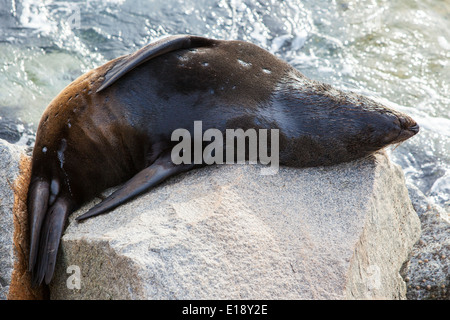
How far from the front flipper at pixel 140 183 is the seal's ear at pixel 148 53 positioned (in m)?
0.67

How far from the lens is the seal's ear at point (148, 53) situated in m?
4.12

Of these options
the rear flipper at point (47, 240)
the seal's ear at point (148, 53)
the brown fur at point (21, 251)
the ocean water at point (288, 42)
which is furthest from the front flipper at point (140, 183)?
the ocean water at point (288, 42)

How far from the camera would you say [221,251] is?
331cm

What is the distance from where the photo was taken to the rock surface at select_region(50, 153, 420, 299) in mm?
3170

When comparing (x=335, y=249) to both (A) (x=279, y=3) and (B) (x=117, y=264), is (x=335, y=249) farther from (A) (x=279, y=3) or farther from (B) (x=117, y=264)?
(A) (x=279, y=3)

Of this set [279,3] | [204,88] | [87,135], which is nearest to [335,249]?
[204,88]

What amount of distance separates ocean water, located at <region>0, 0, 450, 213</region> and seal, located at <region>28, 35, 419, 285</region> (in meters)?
2.58

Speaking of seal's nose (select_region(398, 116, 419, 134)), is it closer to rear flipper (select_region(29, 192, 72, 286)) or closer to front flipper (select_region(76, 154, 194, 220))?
front flipper (select_region(76, 154, 194, 220))

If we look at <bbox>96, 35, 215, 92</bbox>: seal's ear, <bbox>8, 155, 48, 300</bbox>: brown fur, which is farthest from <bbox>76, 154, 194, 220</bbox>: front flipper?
<bbox>96, 35, 215, 92</bbox>: seal's ear

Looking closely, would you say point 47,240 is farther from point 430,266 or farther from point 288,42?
point 288,42

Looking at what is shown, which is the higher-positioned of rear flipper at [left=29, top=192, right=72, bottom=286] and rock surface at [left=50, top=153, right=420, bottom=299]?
rock surface at [left=50, top=153, right=420, bottom=299]

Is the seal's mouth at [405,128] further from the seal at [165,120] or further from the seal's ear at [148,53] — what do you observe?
the seal's ear at [148,53]
